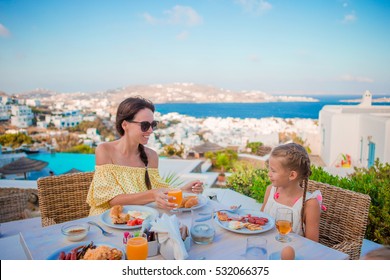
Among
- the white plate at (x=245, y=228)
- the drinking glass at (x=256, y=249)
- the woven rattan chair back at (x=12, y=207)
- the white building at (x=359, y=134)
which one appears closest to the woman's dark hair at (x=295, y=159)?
the white plate at (x=245, y=228)

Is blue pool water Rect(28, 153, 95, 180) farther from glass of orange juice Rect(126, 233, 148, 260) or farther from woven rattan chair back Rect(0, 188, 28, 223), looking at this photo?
glass of orange juice Rect(126, 233, 148, 260)

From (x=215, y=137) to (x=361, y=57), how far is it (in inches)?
578

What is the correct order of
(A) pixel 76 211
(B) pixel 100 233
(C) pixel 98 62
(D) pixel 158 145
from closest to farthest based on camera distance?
(B) pixel 100 233
(A) pixel 76 211
(C) pixel 98 62
(D) pixel 158 145

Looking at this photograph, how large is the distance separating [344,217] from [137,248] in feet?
4.49

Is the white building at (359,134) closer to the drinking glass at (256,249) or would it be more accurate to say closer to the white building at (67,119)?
the drinking glass at (256,249)

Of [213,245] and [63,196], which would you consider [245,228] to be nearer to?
[213,245]

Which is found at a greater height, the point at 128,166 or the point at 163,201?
the point at 128,166

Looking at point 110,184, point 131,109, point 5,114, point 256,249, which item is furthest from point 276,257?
point 5,114

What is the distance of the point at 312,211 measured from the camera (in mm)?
1787

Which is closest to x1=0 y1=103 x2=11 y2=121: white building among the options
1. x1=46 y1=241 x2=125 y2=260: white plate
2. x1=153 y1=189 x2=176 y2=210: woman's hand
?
A: x1=153 y1=189 x2=176 y2=210: woman's hand

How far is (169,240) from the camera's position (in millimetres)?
1293

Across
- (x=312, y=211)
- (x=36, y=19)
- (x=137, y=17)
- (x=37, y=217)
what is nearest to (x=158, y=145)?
(x=37, y=217)

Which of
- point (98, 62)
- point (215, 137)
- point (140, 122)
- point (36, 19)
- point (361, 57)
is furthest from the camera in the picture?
point (215, 137)
